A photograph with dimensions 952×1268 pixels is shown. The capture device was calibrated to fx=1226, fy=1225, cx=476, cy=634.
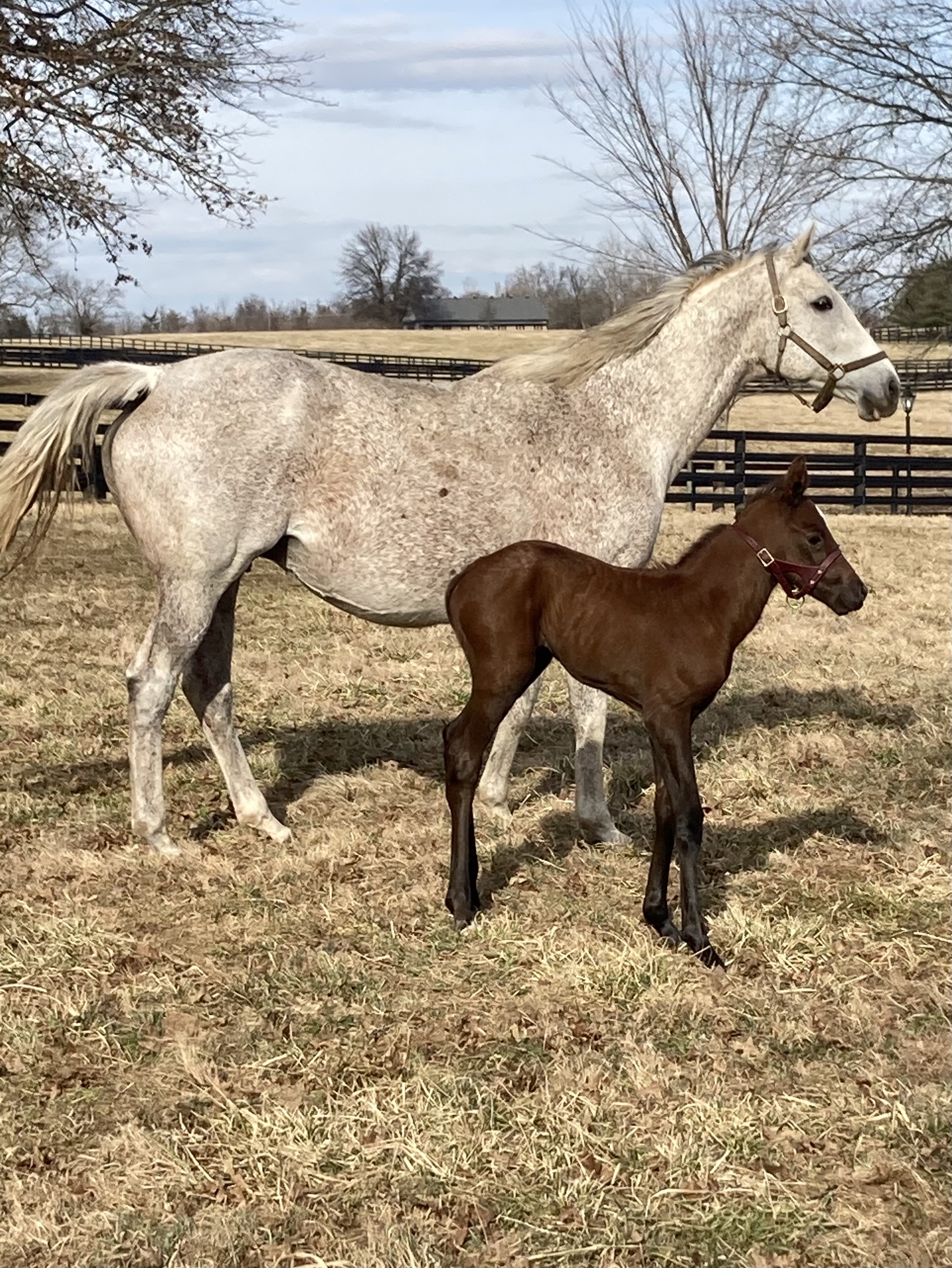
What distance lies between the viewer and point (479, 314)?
279 ft

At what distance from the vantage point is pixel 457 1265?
8.87 feet

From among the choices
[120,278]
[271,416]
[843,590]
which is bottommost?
[843,590]

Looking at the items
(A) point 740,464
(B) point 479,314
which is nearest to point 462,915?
(A) point 740,464

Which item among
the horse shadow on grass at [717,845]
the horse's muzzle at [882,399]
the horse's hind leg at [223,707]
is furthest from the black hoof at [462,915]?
the horse's muzzle at [882,399]

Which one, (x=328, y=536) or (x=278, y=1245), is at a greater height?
(x=328, y=536)

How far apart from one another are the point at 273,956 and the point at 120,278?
29.9 ft

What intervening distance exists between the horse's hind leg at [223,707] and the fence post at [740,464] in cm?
1463

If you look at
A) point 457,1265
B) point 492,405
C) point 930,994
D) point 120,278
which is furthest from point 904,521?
point 457,1265

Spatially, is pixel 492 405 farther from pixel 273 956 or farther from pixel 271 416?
pixel 273 956

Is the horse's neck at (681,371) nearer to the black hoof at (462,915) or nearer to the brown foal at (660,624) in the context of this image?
the brown foal at (660,624)

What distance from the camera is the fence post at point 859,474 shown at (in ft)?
67.4

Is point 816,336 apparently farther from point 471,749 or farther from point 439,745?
point 439,745

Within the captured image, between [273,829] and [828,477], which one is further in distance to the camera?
[828,477]

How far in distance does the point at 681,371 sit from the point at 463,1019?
3.15 metres
